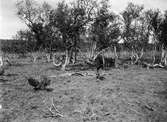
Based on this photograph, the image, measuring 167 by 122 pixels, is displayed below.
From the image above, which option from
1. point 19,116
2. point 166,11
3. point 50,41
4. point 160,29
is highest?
point 166,11

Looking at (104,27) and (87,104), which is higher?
(104,27)

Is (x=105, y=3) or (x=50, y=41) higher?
(x=105, y=3)

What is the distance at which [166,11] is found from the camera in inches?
1096

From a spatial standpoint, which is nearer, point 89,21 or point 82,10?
point 82,10

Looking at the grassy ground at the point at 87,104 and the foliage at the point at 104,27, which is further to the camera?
the foliage at the point at 104,27

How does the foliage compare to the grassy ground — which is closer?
the grassy ground

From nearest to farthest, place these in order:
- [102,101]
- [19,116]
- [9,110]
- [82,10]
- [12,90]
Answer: [19,116] < [9,110] < [102,101] < [12,90] < [82,10]

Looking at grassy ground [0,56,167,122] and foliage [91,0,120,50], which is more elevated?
foliage [91,0,120,50]

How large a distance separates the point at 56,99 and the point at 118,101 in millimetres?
3175

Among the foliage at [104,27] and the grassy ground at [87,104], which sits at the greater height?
the foliage at [104,27]

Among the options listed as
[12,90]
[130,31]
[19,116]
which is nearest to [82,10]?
[130,31]

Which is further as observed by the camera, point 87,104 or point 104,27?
point 104,27

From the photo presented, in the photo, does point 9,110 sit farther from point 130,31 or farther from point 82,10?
point 130,31

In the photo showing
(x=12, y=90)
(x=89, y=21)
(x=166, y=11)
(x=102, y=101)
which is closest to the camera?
(x=102, y=101)
